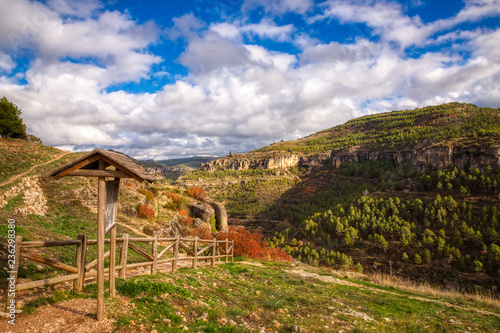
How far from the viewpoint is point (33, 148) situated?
3525 centimetres

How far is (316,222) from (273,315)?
83940 millimetres

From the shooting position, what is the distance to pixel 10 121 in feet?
116

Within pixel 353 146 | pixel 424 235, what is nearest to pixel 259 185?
pixel 353 146

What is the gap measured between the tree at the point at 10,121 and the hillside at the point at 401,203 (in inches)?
1992

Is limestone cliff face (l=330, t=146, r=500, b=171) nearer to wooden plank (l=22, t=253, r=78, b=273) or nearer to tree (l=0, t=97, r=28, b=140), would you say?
wooden plank (l=22, t=253, r=78, b=273)

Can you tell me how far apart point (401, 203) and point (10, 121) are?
325 ft

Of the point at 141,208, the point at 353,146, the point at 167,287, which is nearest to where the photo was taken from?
the point at 167,287

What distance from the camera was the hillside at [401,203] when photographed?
55.7m

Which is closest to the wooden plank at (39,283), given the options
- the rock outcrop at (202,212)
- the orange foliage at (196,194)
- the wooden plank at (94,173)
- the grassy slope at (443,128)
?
the wooden plank at (94,173)

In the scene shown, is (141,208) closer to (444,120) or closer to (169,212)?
(169,212)

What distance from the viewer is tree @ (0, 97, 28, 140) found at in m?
34.6

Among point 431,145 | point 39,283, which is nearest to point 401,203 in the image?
point 431,145

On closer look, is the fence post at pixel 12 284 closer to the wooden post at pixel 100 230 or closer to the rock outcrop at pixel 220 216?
the wooden post at pixel 100 230

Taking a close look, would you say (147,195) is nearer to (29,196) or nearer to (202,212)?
(202,212)
